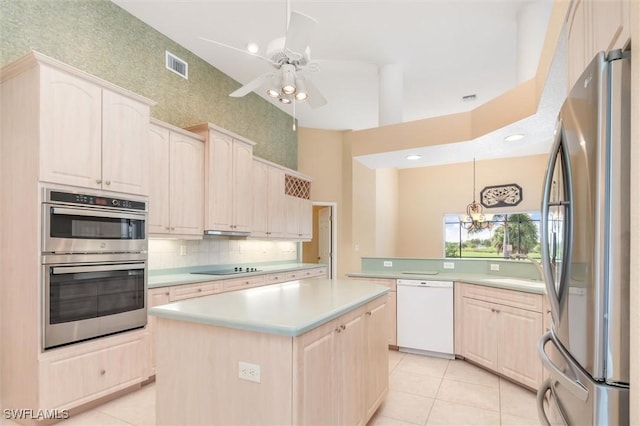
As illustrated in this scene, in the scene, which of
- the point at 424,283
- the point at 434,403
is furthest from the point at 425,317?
the point at 434,403

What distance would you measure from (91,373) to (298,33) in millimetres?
2747

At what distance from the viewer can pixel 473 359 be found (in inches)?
141

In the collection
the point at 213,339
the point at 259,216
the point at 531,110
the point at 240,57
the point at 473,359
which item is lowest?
the point at 473,359

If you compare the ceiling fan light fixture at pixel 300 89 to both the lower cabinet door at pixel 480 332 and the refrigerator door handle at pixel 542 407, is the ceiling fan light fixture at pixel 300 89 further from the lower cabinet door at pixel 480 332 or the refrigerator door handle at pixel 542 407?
the lower cabinet door at pixel 480 332

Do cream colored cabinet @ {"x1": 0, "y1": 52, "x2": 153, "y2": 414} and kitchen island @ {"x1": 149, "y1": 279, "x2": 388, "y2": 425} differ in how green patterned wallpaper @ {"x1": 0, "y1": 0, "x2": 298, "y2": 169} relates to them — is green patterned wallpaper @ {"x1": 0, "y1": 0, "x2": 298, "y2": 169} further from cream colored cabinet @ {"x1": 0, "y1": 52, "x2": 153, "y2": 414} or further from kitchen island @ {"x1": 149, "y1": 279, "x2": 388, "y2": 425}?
kitchen island @ {"x1": 149, "y1": 279, "x2": 388, "y2": 425}

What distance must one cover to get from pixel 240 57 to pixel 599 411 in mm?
4498

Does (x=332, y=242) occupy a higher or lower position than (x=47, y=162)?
lower

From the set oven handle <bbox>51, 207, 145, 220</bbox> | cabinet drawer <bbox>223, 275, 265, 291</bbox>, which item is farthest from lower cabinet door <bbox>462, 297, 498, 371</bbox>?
oven handle <bbox>51, 207, 145, 220</bbox>

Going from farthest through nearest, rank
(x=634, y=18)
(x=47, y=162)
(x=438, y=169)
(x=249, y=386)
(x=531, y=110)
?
1. (x=438, y=169)
2. (x=531, y=110)
3. (x=47, y=162)
4. (x=249, y=386)
5. (x=634, y=18)

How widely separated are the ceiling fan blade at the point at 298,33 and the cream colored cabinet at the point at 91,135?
1.53 metres

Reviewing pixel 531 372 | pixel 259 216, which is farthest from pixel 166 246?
pixel 531 372

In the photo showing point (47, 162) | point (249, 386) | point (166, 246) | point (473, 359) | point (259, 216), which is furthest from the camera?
point (259, 216)

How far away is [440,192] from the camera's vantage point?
8.90 metres

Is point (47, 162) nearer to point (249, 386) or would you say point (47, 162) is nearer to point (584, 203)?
point (249, 386)
